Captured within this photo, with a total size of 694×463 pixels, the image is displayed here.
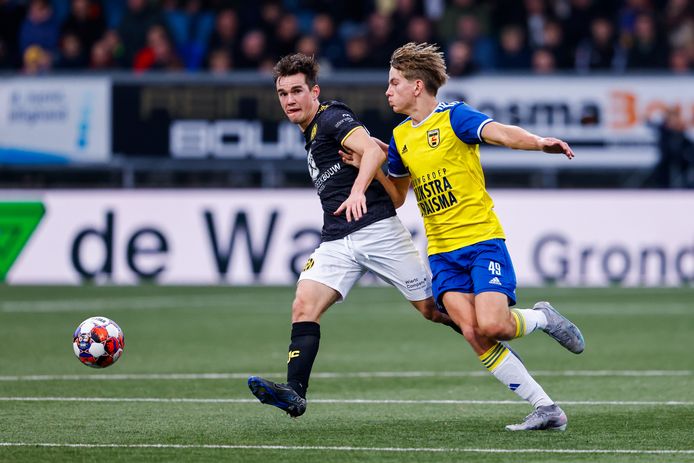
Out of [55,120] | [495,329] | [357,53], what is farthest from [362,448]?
[357,53]

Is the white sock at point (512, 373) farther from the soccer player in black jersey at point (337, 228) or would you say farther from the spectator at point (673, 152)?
the spectator at point (673, 152)

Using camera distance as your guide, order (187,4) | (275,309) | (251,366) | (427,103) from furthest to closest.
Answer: (187,4) < (275,309) < (251,366) < (427,103)

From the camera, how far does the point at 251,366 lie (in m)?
11.6

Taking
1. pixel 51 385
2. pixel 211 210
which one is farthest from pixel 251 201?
pixel 51 385

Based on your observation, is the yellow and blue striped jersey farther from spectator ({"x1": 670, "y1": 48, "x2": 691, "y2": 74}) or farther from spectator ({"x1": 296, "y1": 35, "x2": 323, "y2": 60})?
spectator ({"x1": 670, "y1": 48, "x2": 691, "y2": 74})

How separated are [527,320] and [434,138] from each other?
1.20 m

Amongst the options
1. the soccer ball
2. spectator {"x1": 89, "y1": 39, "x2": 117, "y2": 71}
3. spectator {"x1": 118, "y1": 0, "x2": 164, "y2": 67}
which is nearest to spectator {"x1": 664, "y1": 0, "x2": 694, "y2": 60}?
spectator {"x1": 118, "y1": 0, "x2": 164, "y2": 67}

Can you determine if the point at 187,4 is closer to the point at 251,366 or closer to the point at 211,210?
the point at 211,210

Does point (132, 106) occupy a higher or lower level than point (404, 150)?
lower

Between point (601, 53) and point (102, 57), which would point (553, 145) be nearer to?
point (601, 53)

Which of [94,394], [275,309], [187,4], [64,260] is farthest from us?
[187,4]

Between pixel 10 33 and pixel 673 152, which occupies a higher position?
pixel 10 33

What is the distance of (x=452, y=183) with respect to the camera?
8.08m

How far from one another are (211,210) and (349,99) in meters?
2.68
